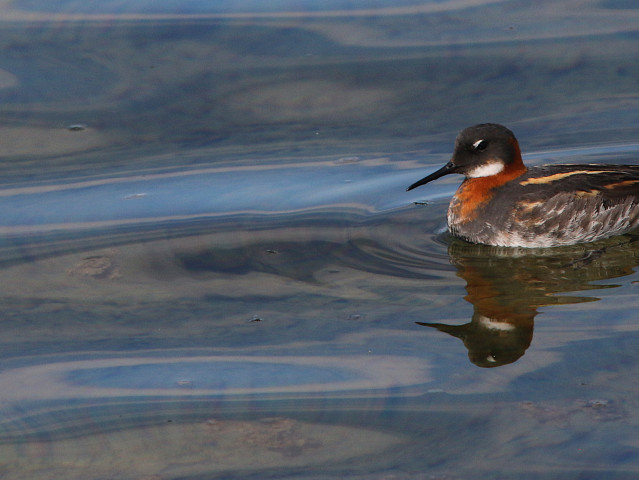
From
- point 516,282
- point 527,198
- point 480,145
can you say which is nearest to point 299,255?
point 516,282

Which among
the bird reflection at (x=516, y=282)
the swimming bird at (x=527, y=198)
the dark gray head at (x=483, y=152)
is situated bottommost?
the bird reflection at (x=516, y=282)

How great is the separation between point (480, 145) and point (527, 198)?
67 cm

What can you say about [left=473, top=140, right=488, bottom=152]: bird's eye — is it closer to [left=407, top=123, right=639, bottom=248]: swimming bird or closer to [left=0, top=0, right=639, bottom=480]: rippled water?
[left=407, top=123, right=639, bottom=248]: swimming bird

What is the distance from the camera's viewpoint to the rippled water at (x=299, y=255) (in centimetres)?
644

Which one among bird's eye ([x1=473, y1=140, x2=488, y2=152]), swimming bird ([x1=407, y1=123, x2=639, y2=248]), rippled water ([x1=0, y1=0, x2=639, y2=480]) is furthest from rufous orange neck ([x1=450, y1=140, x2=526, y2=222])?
rippled water ([x1=0, y1=0, x2=639, y2=480])

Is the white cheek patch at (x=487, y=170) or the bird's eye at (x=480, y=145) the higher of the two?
the bird's eye at (x=480, y=145)

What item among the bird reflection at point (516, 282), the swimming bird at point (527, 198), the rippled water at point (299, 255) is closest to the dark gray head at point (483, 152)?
the swimming bird at point (527, 198)

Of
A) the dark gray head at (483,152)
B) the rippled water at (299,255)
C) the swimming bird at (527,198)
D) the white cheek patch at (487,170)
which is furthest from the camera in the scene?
the white cheek patch at (487,170)

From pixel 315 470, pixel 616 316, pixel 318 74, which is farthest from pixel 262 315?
pixel 318 74

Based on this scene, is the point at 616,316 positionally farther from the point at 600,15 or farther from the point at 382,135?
the point at 600,15

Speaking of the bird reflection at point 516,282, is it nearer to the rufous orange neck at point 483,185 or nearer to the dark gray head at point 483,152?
the rufous orange neck at point 483,185

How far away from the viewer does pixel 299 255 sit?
Result: 9.19m

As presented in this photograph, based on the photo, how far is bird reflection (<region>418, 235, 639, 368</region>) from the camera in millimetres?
7504

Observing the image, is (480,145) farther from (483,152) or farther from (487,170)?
(487,170)
